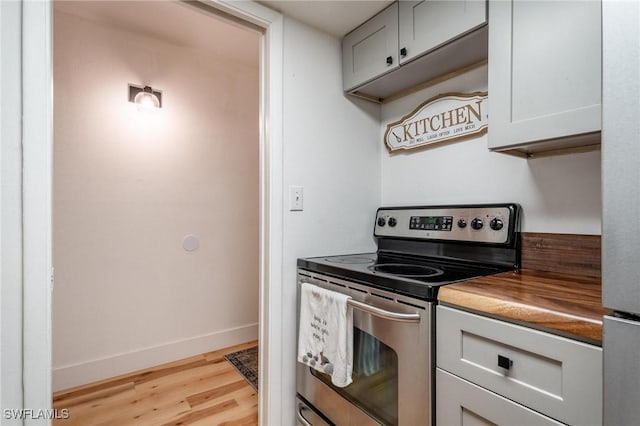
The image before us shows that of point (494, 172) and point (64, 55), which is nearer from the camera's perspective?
point (494, 172)

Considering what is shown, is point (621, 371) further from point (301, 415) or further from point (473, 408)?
point (301, 415)

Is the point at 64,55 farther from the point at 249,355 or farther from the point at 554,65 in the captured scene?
the point at 554,65

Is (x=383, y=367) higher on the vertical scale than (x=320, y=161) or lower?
lower

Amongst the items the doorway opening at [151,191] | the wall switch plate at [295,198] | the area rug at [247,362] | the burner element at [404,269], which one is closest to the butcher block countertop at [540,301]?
the burner element at [404,269]

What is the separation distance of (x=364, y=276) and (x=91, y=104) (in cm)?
206

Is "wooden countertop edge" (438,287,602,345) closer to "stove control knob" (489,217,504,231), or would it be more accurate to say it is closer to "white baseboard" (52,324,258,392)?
"stove control knob" (489,217,504,231)

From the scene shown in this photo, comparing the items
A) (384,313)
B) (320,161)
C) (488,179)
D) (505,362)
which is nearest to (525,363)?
(505,362)

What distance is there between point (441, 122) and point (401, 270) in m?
0.80

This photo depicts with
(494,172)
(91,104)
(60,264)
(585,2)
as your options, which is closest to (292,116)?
(494,172)

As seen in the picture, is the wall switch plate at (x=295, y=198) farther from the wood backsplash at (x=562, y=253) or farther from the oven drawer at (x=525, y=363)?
the wood backsplash at (x=562, y=253)

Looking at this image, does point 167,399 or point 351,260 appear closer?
point 351,260

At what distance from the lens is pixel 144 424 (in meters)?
1.63

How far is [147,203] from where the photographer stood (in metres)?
2.23

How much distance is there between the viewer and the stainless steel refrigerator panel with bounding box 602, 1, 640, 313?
1.67 ft
